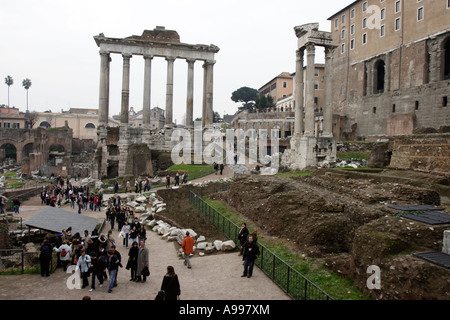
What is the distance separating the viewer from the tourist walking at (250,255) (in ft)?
29.2

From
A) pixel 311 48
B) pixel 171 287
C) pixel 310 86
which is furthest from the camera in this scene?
pixel 311 48

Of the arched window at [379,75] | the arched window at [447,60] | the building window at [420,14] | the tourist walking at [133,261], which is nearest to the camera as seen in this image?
the tourist walking at [133,261]

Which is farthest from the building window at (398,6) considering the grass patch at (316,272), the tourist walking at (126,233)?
the tourist walking at (126,233)

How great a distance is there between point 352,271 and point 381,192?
527 cm

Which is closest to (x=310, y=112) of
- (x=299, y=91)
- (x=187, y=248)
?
(x=299, y=91)

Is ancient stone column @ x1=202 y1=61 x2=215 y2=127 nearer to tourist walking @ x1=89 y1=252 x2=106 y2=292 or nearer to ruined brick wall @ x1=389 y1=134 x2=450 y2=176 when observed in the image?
ruined brick wall @ x1=389 y1=134 x2=450 y2=176

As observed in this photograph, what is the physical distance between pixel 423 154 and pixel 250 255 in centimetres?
1278

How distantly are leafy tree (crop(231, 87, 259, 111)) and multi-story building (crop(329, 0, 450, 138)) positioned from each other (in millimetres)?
37006

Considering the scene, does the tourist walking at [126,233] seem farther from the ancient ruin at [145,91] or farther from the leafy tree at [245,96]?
the leafy tree at [245,96]

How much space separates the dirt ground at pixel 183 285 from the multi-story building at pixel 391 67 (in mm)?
30193

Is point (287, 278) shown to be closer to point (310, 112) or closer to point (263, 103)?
point (310, 112)

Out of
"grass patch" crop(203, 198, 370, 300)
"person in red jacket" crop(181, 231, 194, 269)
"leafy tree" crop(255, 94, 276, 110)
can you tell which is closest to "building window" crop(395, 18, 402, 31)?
"leafy tree" crop(255, 94, 276, 110)

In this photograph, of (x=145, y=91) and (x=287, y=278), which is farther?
(x=145, y=91)

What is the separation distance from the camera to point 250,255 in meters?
8.89
